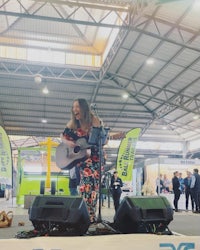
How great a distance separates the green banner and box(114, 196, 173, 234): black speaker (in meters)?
6.59

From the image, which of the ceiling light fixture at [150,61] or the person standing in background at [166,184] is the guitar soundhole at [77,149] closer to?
the ceiling light fixture at [150,61]

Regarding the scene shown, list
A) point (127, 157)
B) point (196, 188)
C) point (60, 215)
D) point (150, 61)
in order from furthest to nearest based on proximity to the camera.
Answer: point (150, 61), point (127, 157), point (196, 188), point (60, 215)

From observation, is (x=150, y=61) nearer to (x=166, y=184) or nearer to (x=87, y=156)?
(x=166, y=184)

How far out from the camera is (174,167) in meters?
10.8

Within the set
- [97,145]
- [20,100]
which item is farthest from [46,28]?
[97,145]

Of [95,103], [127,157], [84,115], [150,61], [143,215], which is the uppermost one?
[150,61]

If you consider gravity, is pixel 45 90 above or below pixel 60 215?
above

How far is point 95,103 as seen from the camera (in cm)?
517

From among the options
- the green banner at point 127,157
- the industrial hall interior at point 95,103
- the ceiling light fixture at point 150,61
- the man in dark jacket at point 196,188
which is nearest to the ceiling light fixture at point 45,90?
the industrial hall interior at point 95,103

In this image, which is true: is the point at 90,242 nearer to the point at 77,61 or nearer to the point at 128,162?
the point at 128,162

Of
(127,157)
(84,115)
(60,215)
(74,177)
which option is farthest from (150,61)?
(60,215)

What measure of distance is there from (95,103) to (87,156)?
7.46ft

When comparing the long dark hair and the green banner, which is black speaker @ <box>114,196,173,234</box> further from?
the green banner

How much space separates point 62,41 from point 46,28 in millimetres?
774
